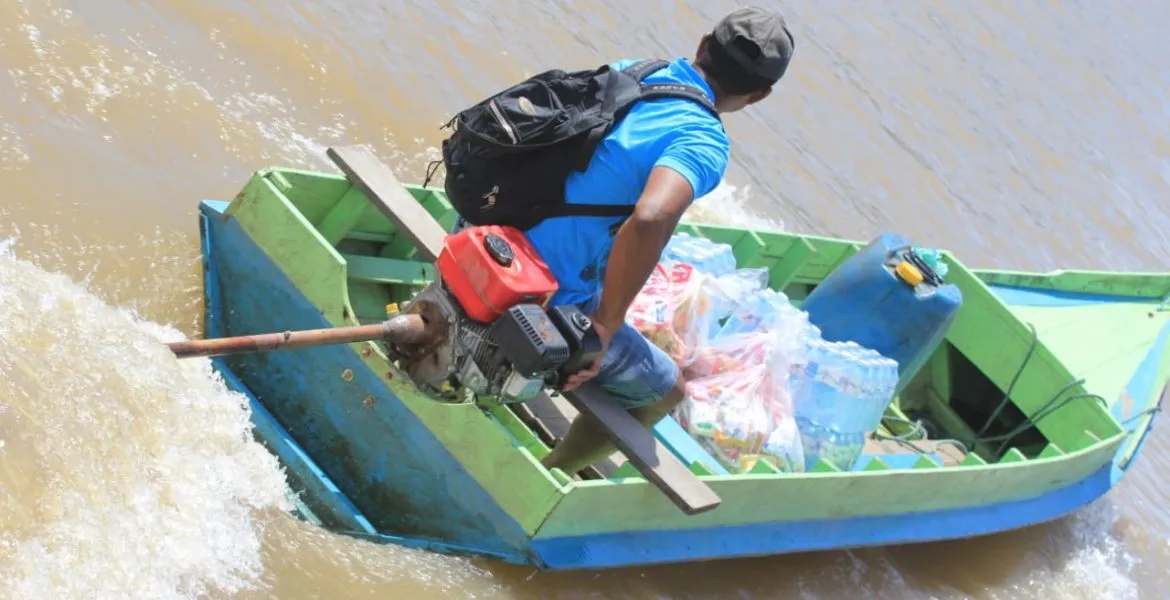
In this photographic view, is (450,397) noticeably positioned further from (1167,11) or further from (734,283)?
(1167,11)

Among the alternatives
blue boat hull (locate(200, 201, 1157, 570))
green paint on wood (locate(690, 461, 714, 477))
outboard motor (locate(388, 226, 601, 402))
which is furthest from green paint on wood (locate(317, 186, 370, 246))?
green paint on wood (locate(690, 461, 714, 477))

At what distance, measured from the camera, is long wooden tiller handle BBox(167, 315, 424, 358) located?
3.75m

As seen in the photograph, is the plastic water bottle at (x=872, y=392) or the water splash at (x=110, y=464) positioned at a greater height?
the plastic water bottle at (x=872, y=392)

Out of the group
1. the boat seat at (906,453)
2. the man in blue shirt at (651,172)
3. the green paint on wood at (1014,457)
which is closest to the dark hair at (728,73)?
the man in blue shirt at (651,172)

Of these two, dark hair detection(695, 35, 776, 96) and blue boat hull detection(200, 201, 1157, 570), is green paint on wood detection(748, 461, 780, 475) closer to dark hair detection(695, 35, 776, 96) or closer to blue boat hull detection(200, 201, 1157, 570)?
blue boat hull detection(200, 201, 1157, 570)

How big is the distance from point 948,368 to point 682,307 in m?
2.40

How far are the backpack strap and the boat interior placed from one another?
183 centimetres

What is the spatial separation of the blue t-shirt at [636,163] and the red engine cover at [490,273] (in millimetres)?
150

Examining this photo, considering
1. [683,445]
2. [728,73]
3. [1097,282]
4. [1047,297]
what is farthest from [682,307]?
[1097,282]

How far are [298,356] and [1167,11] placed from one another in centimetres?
1540

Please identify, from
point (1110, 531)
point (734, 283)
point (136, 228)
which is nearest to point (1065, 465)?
point (1110, 531)

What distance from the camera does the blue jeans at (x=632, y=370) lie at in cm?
446

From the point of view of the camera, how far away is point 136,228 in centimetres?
606

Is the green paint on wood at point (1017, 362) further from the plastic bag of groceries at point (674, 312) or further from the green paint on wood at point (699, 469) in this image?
the green paint on wood at point (699, 469)
